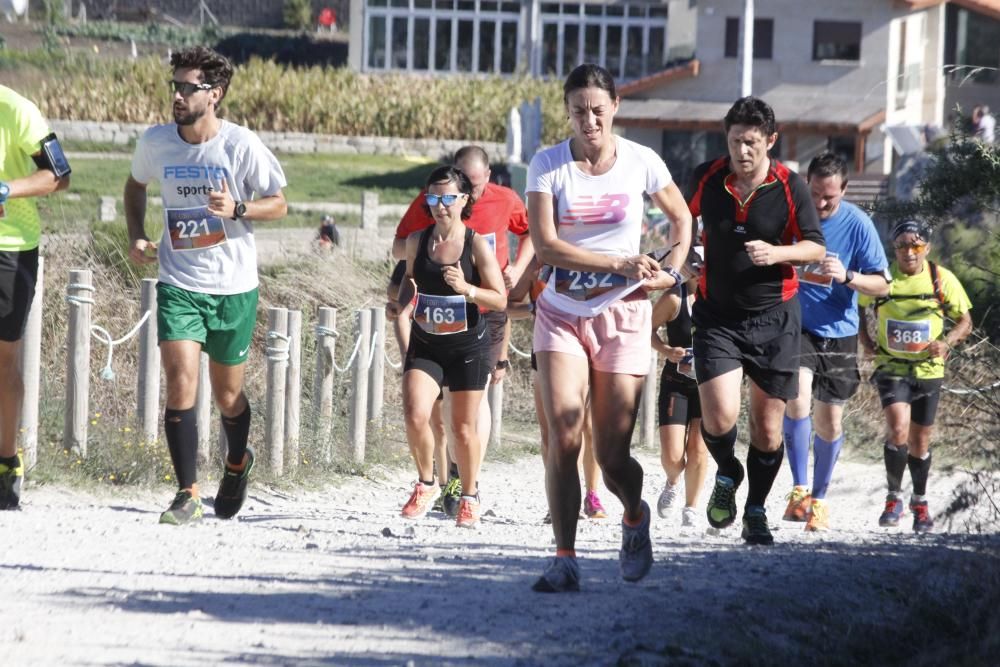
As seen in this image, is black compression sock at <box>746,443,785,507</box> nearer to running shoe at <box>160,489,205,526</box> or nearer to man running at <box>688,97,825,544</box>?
man running at <box>688,97,825,544</box>

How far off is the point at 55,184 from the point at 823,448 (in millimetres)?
4623

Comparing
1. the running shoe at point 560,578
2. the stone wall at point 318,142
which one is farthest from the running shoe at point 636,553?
the stone wall at point 318,142

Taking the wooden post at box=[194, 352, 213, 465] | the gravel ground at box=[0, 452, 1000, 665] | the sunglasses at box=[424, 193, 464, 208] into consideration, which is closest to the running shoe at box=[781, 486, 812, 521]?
the gravel ground at box=[0, 452, 1000, 665]

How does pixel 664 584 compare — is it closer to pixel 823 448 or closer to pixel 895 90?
pixel 823 448

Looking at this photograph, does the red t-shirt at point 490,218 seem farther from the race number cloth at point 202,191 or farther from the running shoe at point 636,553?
the running shoe at point 636,553

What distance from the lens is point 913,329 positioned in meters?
10.1

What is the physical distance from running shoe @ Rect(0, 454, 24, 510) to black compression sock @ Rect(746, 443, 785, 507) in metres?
3.58

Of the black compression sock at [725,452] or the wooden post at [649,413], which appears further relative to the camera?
the wooden post at [649,413]

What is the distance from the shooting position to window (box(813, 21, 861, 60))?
1902 inches

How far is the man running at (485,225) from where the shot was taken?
374 inches

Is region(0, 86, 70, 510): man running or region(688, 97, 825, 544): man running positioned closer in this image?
region(688, 97, 825, 544): man running

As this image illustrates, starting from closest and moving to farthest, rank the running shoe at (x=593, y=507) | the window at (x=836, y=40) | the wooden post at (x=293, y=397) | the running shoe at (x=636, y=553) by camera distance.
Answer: the running shoe at (x=636, y=553) < the running shoe at (x=593, y=507) < the wooden post at (x=293, y=397) < the window at (x=836, y=40)

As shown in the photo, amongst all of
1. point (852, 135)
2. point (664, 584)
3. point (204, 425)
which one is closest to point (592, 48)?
point (852, 135)

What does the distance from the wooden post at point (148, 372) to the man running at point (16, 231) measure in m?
1.71
